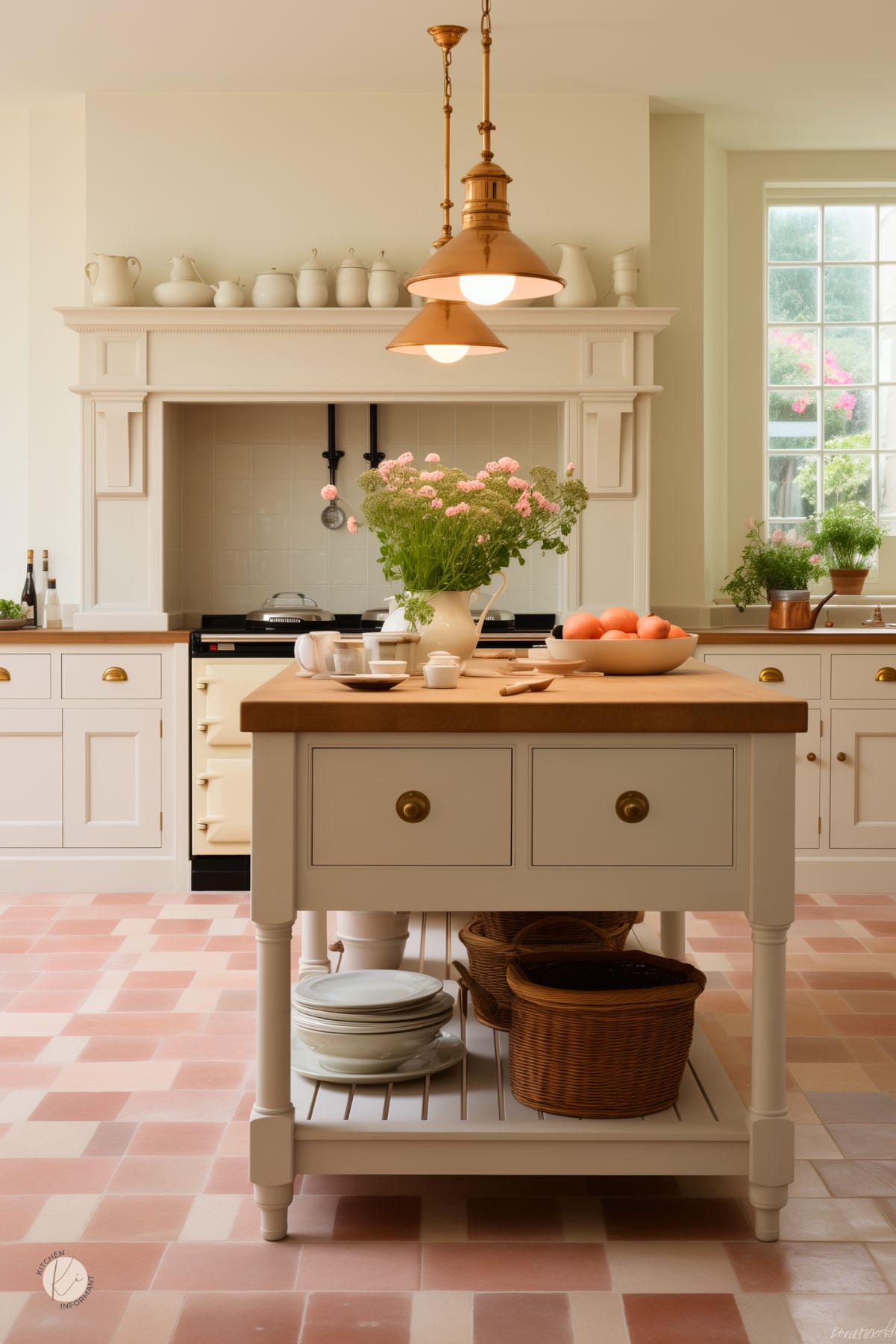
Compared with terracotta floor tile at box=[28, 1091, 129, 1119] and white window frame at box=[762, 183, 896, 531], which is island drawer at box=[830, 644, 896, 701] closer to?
white window frame at box=[762, 183, 896, 531]

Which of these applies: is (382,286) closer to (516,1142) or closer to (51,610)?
(51,610)

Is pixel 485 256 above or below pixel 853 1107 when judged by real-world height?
above

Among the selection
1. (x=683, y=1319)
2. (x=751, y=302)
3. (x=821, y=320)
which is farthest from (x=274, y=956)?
(x=821, y=320)

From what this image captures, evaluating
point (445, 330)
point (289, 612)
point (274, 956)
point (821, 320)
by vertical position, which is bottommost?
point (274, 956)

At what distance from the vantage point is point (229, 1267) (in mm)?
2070

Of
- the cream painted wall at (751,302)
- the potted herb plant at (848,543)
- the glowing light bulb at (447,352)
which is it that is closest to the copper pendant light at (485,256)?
the glowing light bulb at (447,352)

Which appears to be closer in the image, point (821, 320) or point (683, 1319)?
point (683, 1319)

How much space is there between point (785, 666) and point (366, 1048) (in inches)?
110

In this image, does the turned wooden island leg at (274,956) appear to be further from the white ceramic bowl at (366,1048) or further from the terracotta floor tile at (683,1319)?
the terracotta floor tile at (683,1319)

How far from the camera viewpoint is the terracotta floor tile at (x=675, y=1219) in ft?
7.18

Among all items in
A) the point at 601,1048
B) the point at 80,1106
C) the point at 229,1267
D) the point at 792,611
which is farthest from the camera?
the point at 792,611

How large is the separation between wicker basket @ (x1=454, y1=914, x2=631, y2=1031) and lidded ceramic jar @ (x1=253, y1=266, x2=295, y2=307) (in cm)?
272

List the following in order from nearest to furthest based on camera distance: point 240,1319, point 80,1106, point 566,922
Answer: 1. point 240,1319
2. point 80,1106
3. point 566,922

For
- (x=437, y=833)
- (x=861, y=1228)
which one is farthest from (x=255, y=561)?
(x=861, y=1228)
